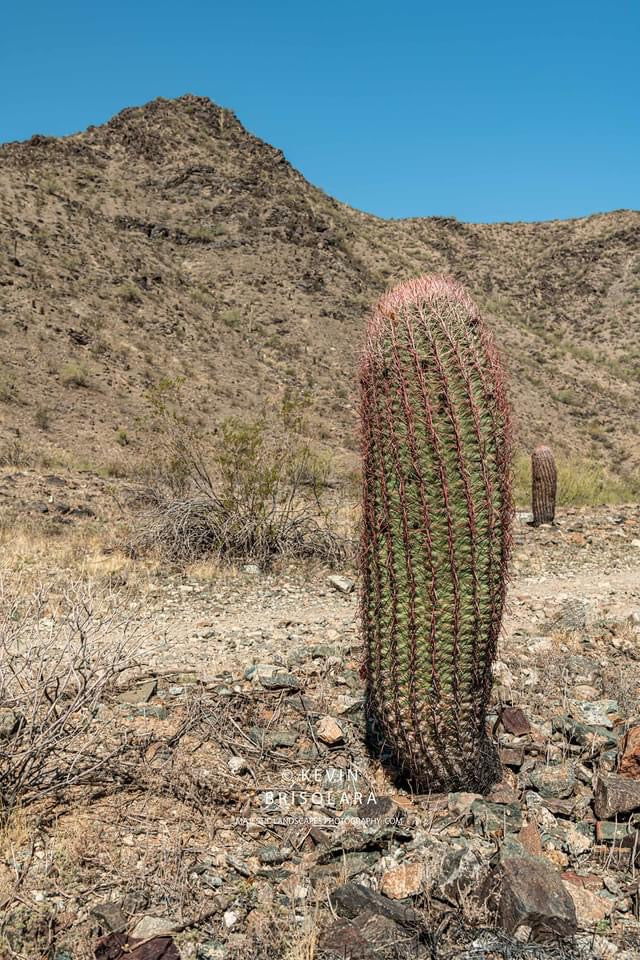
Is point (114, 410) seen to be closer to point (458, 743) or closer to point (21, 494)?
point (21, 494)

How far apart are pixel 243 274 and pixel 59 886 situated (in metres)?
30.7

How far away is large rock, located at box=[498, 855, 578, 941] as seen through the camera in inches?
96.3

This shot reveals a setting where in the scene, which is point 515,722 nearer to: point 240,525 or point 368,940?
point 368,940

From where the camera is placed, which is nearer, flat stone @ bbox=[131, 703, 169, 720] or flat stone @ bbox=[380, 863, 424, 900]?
flat stone @ bbox=[380, 863, 424, 900]

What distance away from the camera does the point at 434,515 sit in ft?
10.5

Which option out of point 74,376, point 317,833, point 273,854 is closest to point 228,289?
point 74,376

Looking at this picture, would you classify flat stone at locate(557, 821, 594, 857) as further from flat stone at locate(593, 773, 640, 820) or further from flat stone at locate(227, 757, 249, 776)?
flat stone at locate(227, 757, 249, 776)

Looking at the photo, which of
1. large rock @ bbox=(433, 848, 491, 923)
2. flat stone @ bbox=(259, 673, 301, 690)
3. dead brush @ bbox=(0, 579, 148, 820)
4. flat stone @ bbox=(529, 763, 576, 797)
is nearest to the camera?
large rock @ bbox=(433, 848, 491, 923)

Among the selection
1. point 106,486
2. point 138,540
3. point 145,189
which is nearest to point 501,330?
point 145,189

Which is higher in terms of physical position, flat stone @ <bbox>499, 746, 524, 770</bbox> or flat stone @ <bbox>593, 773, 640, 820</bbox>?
flat stone @ <bbox>593, 773, 640, 820</bbox>

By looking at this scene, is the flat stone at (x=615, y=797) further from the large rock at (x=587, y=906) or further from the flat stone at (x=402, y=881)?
the flat stone at (x=402, y=881)

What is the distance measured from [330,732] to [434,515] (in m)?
1.47

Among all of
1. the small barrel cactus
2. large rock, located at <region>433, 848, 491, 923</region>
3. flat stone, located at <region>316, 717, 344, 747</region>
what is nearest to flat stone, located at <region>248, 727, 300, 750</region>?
flat stone, located at <region>316, 717, 344, 747</region>

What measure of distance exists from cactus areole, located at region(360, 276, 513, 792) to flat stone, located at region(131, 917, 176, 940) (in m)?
1.32
